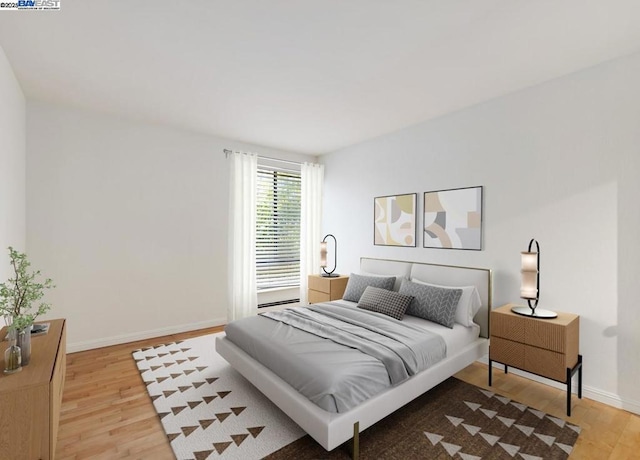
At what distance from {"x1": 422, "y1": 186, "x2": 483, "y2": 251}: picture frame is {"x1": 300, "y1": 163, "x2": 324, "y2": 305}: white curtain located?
2086 mm

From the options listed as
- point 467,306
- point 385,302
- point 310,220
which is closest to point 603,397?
point 467,306

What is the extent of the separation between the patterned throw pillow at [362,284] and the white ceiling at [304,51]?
199 centimetres

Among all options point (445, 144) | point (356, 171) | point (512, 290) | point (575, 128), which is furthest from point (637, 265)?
point (356, 171)

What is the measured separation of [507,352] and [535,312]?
1.41 ft

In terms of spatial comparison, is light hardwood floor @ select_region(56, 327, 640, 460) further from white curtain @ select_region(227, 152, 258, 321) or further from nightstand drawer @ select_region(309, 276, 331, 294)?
nightstand drawer @ select_region(309, 276, 331, 294)

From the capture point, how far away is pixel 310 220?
17.9 ft

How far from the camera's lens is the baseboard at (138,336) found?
3.62m

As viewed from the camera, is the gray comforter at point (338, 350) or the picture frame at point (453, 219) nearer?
the gray comforter at point (338, 350)

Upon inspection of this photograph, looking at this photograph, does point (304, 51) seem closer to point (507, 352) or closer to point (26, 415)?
point (26, 415)

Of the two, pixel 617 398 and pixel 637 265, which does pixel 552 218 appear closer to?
pixel 637 265

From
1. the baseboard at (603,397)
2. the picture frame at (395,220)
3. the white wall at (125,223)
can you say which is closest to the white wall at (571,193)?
the baseboard at (603,397)

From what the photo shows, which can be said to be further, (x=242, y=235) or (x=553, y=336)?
(x=242, y=235)

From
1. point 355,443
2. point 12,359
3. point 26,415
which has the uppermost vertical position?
point 12,359

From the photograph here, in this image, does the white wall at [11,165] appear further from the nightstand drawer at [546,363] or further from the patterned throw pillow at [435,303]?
the nightstand drawer at [546,363]
